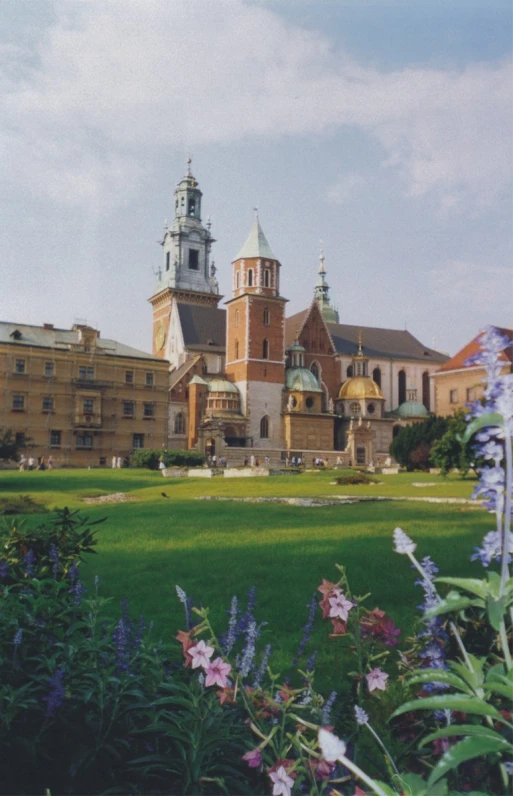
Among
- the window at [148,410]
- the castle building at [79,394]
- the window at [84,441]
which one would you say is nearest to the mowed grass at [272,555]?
the castle building at [79,394]

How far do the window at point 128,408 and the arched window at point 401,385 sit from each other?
29521 millimetres

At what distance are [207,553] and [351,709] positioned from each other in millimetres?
6365

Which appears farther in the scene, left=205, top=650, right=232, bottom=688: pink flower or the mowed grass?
the mowed grass

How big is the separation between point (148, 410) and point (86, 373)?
17.2ft

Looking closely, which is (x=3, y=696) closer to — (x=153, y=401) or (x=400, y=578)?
(x=400, y=578)

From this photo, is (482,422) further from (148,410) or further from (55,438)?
(148,410)

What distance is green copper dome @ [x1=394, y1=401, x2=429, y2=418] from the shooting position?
65688mm

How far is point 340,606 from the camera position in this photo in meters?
2.98

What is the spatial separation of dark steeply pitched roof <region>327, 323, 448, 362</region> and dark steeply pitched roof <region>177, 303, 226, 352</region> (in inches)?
413

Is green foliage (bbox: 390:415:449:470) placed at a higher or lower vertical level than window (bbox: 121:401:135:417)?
lower

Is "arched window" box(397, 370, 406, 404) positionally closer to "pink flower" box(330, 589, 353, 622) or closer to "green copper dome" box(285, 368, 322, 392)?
"green copper dome" box(285, 368, 322, 392)

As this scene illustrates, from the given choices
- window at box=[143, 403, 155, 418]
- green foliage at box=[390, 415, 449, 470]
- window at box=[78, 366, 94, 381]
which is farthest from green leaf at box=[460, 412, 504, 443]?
window at box=[143, 403, 155, 418]

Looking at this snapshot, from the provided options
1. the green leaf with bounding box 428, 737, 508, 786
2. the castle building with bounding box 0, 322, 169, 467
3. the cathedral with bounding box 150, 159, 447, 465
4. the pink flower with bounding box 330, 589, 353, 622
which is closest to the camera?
the green leaf with bounding box 428, 737, 508, 786

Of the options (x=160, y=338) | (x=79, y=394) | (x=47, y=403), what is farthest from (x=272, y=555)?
(x=160, y=338)
